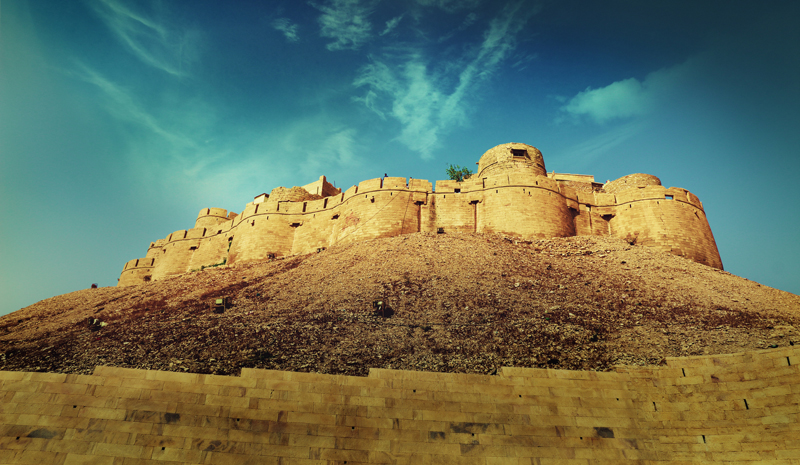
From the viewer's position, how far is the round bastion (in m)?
24.1

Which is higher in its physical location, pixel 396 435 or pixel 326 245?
pixel 326 245

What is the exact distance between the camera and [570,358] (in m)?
9.11

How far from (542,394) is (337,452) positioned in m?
4.54

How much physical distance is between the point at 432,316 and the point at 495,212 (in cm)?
1139

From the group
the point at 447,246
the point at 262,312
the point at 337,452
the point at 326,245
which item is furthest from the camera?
the point at 326,245

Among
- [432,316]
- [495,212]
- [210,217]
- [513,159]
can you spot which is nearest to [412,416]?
[432,316]

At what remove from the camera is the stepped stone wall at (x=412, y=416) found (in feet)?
23.2

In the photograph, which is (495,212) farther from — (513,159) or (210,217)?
(210,217)

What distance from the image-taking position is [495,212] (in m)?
21.4

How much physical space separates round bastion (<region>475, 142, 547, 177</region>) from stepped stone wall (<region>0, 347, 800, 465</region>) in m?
17.5

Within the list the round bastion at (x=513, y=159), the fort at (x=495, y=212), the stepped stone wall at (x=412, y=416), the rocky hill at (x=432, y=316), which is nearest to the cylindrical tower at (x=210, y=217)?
the fort at (x=495, y=212)

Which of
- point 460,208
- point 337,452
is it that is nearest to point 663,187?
point 460,208

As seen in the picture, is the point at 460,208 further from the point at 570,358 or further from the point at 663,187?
the point at 570,358

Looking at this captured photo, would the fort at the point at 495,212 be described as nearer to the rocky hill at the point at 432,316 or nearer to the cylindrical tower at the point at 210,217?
the rocky hill at the point at 432,316
